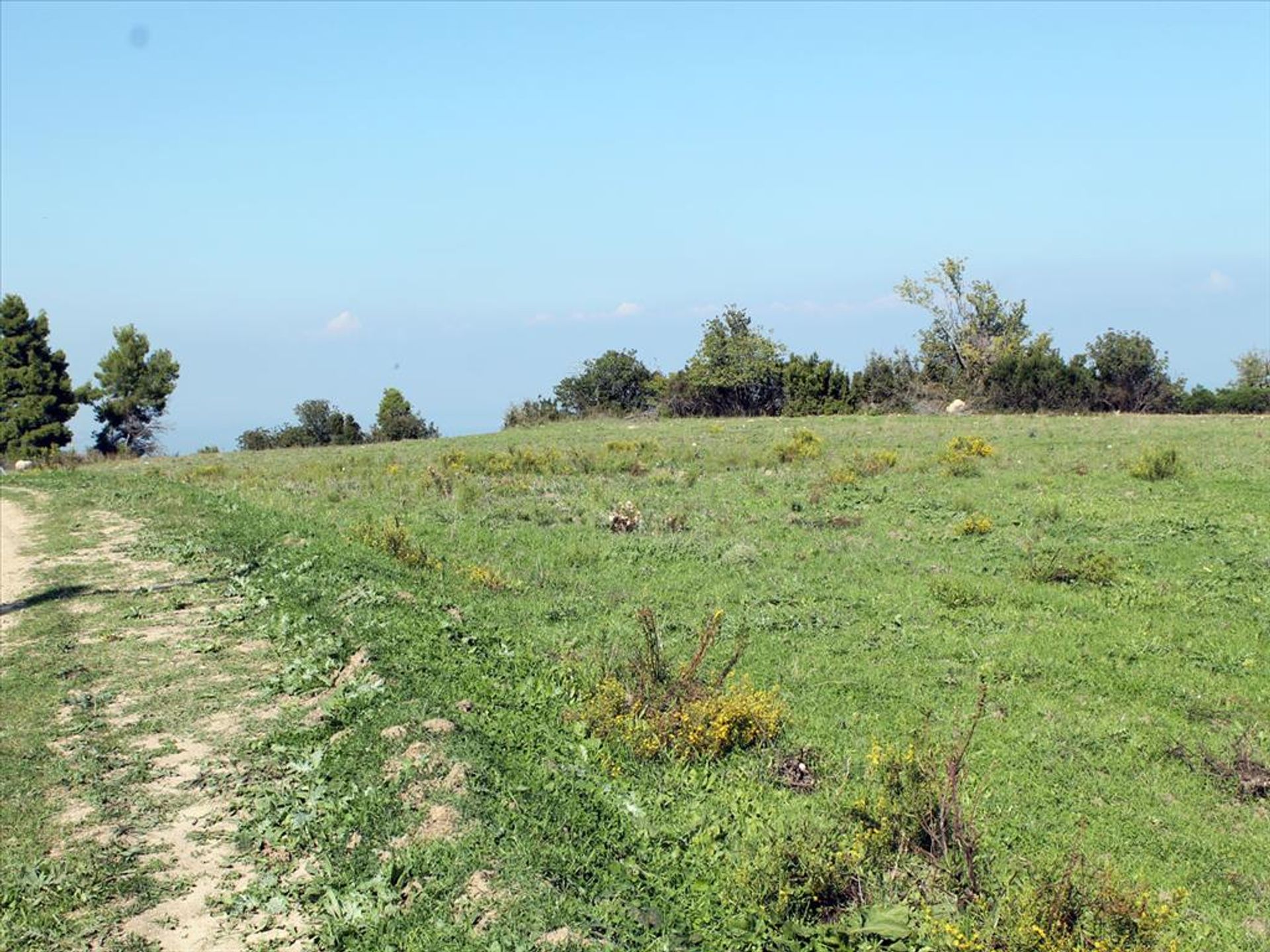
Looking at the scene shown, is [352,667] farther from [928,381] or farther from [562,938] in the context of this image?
[928,381]

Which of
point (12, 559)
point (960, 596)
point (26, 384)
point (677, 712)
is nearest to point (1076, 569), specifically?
point (960, 596)

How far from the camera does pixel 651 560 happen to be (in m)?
13.1

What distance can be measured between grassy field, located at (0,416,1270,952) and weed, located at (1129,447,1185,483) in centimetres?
15

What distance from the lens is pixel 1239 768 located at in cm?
725

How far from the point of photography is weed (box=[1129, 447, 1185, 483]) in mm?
17656

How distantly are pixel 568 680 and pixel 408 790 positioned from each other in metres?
2.17

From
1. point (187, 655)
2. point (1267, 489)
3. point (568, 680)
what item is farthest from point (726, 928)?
point (1267, 489)

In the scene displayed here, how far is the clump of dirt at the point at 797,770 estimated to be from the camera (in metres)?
7.00

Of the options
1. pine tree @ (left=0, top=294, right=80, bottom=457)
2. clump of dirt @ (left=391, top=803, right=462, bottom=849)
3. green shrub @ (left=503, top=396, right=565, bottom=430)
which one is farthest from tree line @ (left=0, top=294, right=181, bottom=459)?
clump of dirt @ (left=391, top=803, right=462, bottom=849)

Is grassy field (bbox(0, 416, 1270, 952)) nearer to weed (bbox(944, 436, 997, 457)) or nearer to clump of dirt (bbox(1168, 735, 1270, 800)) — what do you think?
clump of dirt (bbox(1168, 735, 1270, 800))

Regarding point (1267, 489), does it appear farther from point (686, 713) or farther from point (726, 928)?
point (726, 928)

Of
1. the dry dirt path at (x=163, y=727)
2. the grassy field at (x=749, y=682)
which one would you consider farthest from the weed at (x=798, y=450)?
the dry dirt path at (x=163, y=727)

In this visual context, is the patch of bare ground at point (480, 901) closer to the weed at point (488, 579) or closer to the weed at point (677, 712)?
the weed at point (677, 712)

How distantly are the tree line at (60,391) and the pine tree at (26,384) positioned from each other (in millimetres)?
30
